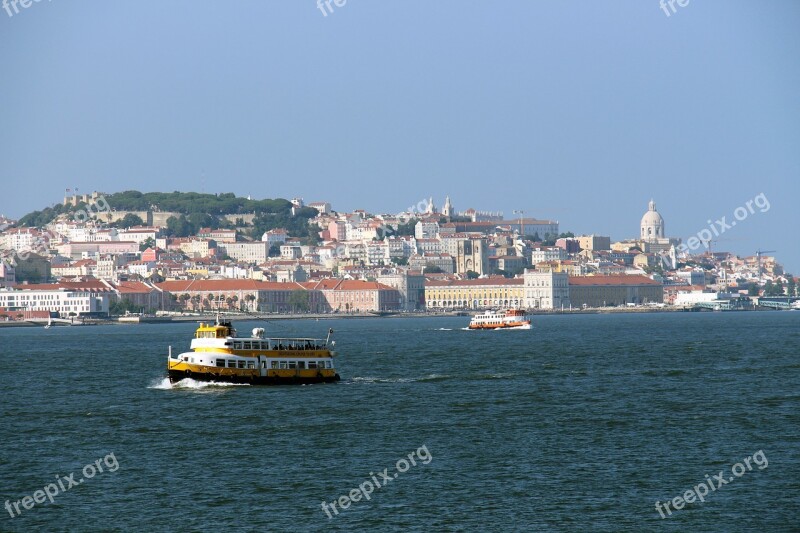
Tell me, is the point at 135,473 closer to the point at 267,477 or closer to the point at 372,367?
the point at 267,477

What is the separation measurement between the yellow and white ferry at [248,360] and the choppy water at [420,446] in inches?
14.9

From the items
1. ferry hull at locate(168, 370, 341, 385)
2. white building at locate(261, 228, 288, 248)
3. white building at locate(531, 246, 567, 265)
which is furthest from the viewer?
white building at locate(261, 228, 288, 248)

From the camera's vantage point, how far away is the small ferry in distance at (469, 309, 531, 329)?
77.7 m

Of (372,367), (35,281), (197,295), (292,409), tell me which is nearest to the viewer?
(292,409)

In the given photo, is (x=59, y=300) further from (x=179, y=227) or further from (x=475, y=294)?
(x=179, y=227)

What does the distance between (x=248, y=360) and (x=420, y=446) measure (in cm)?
1089

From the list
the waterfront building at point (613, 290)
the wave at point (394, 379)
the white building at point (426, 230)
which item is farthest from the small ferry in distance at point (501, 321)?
the white building at point (426, 230)

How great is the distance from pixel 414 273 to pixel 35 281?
3342cm

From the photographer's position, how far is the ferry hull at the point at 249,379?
1284 inches

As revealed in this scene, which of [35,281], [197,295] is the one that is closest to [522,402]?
[197,295]

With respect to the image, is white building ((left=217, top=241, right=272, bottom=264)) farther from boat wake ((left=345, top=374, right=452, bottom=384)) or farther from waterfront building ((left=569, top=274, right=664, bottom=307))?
boat wake ((left=345, top=374, right=452, bottom=384))

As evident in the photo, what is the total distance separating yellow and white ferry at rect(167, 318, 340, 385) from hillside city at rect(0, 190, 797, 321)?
3149 inches

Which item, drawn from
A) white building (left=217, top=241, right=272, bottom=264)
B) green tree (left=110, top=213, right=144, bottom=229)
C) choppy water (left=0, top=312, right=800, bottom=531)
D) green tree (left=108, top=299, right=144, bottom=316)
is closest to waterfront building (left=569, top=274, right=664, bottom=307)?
green tree (left=108, top=299, right=144, bottom=316)

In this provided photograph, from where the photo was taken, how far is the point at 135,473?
2045 cm
